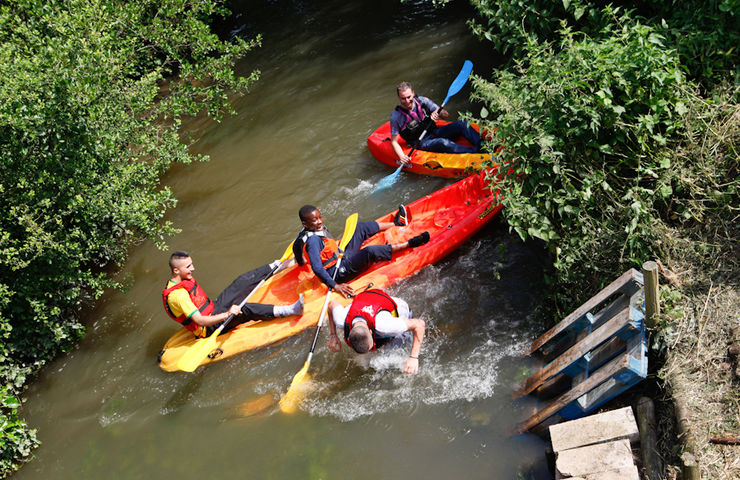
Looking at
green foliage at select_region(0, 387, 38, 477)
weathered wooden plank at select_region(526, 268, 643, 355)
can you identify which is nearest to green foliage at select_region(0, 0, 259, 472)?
green foliage at select_region(0, 387, 38, 477)

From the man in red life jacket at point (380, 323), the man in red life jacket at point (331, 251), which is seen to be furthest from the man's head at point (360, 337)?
the man in red life jacket at point (331, 251)

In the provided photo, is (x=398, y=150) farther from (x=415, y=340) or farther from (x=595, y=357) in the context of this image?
(x=595, y=357)

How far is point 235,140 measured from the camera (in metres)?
9.69

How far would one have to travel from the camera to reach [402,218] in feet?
20.6

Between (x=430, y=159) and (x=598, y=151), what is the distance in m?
2.84

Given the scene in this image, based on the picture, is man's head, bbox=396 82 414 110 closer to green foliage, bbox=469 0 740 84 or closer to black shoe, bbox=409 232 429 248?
green foliage, bbox=469 0 740 84

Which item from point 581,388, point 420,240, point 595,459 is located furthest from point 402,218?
point 595,459

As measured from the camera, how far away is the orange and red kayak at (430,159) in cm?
688

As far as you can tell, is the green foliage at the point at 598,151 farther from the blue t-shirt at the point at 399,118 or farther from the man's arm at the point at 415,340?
the blue t-shirt at the point at 399,118

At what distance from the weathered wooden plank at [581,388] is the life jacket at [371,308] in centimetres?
141

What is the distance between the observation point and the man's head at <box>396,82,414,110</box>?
721cm

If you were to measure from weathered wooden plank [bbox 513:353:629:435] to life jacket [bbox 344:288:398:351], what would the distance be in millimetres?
1413

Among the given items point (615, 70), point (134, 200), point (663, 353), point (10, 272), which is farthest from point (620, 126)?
point (10, 272)

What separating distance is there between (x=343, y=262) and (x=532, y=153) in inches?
90.4
